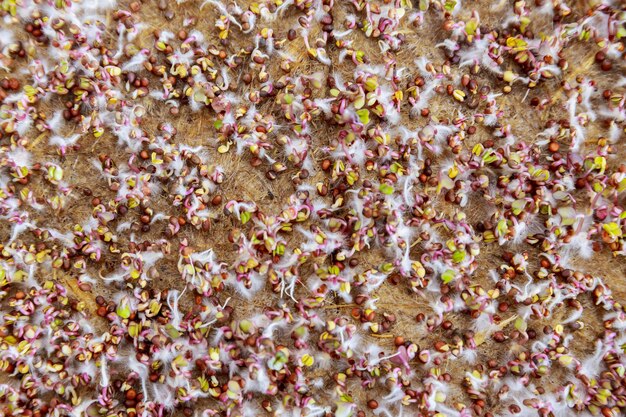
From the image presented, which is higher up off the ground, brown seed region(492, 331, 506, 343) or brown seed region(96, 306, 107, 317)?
brown seed region(492, 331, 506, 343)

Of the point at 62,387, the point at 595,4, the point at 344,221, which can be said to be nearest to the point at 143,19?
the point at 344,221

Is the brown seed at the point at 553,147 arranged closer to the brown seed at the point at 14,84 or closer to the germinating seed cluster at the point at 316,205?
the germinating seed cluster at the point at 316,205

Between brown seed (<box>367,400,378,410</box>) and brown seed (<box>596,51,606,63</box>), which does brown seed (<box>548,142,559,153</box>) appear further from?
brown seed (<box>367,400,378,410</box>)

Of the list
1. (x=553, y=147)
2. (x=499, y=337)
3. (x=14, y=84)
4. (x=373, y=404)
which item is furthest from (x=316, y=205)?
(x=14, y=84)

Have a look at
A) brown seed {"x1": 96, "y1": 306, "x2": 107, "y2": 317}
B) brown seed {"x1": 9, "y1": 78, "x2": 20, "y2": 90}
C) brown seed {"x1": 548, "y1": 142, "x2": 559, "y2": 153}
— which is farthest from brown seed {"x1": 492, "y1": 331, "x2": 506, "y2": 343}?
brown seed {"x1": 9, "y1": 78, "x2": 20, "y2": 90}

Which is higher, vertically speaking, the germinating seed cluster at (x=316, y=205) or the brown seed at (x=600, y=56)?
the brown seed at (x=600, y=56)

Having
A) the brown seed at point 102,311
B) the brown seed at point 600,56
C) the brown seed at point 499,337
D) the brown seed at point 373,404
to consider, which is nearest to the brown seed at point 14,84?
the brown seed at point 102,311

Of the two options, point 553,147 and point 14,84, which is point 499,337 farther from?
point 14,84

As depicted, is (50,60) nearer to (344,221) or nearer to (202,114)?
(202,114)

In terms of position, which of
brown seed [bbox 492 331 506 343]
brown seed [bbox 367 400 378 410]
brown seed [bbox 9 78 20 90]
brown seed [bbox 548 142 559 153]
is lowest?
brown seed [bbox 367 400 378 410]

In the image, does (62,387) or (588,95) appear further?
(588,95)

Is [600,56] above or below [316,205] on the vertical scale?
above
